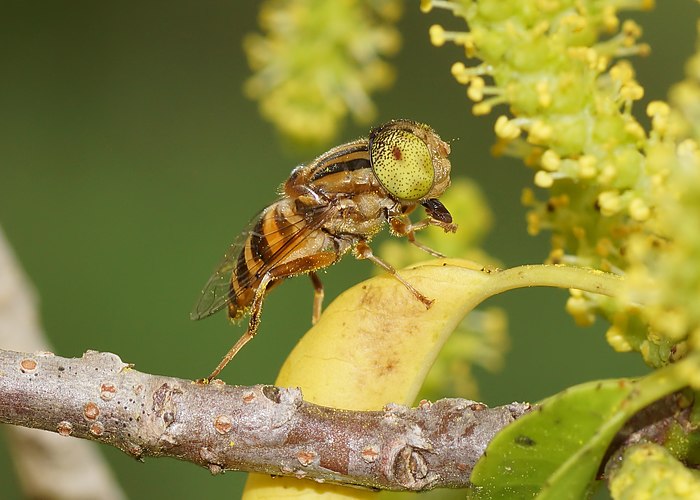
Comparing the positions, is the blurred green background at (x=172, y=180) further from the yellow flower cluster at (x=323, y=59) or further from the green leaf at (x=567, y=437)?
the green leaf at (x=567, y=437)

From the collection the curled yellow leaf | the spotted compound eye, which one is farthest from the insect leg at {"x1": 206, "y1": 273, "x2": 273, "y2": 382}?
the curled yellow leaf

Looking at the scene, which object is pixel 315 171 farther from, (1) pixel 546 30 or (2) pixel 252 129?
(2) pixel 252 129

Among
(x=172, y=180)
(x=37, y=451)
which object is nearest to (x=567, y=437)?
(x=37, y=451)

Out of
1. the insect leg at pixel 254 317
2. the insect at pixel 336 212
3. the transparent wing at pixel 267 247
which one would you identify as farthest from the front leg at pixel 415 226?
the insect leg at pixel 254 317

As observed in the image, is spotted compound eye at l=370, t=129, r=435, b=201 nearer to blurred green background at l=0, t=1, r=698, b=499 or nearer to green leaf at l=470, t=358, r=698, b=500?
green leaf at l=470, t=358, r=698, b=500

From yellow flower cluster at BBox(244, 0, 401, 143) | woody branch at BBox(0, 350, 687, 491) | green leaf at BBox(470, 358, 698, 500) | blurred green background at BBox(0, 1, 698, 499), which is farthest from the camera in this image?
blurred green background at BBox(0, 1, 698, 499)

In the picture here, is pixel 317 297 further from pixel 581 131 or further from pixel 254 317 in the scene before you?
pixel 581 131

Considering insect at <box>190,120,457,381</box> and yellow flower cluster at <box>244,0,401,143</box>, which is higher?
yellow flower cluster at <box>244,0,401,143</box>
